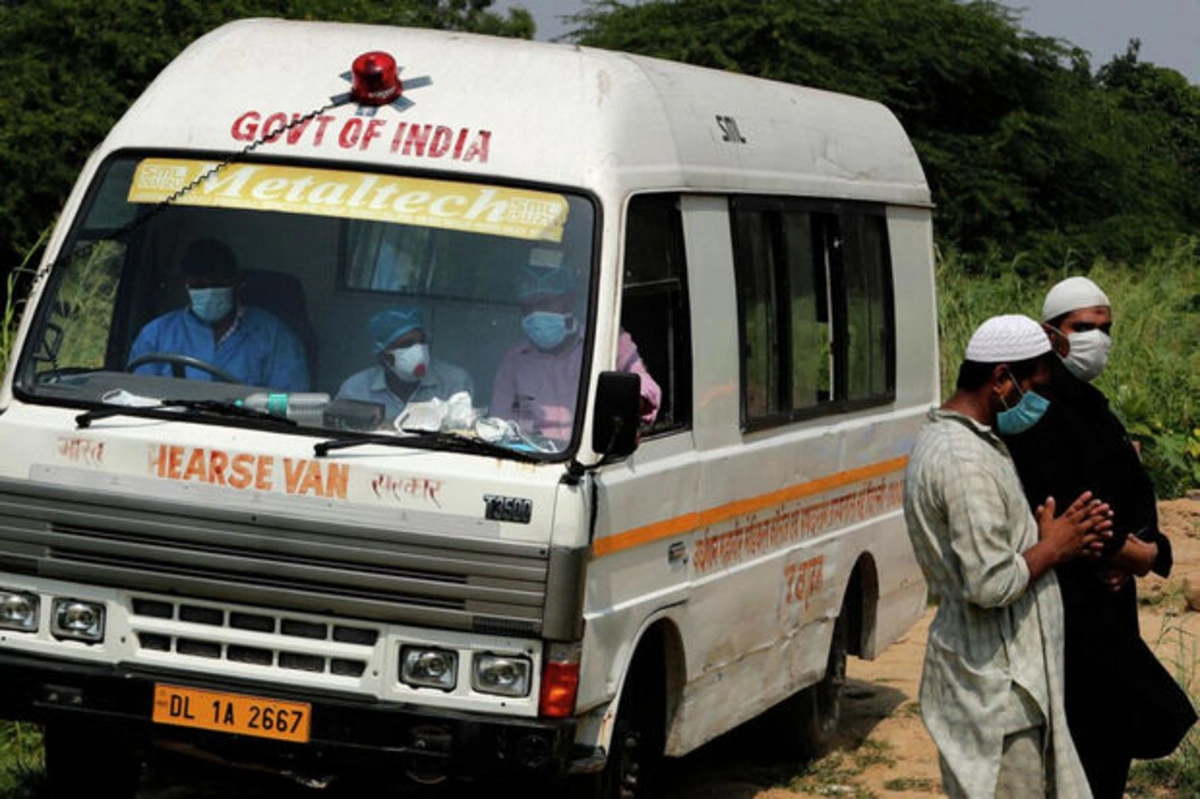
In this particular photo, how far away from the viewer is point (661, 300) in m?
7.59

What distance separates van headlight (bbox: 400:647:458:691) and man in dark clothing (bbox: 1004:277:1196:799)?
Result: 5.47 feet

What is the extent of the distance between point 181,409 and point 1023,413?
8.03 feet

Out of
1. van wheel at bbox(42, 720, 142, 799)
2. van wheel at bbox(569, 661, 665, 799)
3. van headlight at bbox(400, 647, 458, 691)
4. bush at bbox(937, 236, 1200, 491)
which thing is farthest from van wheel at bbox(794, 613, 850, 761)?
bush at bbox(937, 236, 1200, 491)

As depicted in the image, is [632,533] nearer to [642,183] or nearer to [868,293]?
[642,183]

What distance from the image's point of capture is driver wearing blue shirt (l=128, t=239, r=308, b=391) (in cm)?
705

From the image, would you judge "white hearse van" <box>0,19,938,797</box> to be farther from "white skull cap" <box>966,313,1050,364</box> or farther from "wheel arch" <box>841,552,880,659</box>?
"wheel arch" <box>841,552,880,659</box>

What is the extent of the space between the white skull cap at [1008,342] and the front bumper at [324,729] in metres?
1.58

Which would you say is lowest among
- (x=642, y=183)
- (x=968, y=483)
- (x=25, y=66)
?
(x=25, y=66)

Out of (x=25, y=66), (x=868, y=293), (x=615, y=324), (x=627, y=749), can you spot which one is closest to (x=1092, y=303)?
(x=615, y=324)

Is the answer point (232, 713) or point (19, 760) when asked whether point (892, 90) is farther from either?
point (232, 713)

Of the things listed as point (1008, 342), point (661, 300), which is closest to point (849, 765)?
point (661, 300)

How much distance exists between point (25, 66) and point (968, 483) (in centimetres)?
3352

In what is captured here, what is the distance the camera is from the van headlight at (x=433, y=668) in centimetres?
663

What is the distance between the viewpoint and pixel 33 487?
6871mm
